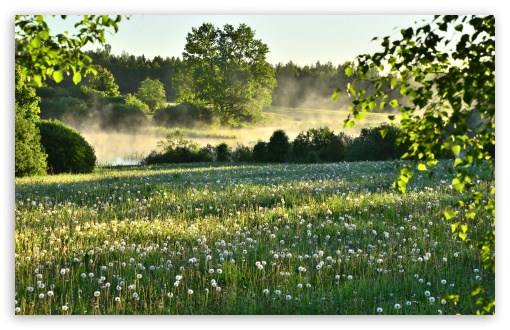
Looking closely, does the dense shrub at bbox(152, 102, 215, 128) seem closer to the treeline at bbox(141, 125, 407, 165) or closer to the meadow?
the treeline at bbox(141, 125, 407, 165)

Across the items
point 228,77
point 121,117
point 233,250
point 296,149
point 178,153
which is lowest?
point 233,250

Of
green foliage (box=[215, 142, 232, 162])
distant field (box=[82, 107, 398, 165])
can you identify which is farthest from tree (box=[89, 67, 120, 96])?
green foliage (box=[215, 142, 232, 162])

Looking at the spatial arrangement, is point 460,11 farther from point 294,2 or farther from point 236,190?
point 236,190

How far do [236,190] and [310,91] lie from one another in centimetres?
255

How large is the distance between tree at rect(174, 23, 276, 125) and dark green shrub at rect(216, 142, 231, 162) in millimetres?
536

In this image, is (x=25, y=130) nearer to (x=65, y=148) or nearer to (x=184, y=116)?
(x=65, y=148)

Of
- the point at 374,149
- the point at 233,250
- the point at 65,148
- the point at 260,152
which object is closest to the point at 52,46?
the point at 233,250

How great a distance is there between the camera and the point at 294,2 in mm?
6285

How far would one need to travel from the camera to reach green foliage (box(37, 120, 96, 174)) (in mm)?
7126

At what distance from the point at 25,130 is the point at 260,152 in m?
3.67

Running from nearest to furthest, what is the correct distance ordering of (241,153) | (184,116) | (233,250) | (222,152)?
(233,250), (184,116), (222,152), (241,153)

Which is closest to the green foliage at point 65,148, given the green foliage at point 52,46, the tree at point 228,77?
the tree at point 228,77

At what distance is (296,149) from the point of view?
9.74 metres

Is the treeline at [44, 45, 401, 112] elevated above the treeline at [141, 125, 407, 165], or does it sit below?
above
